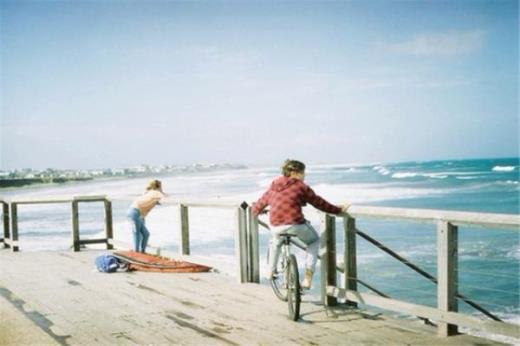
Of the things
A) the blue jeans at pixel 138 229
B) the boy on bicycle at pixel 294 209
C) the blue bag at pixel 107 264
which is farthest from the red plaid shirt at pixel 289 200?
the blue jeans at pixel 138 229

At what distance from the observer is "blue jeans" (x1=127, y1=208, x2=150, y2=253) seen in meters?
8.76

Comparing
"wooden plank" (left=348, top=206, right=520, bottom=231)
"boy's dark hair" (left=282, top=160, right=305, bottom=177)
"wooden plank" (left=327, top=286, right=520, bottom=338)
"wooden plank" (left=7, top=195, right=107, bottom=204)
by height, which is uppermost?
"boy's dark hair" (left=282, top=160, right=305, bottom=177)

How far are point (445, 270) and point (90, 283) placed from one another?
4.77 m

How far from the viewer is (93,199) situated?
10109 mm

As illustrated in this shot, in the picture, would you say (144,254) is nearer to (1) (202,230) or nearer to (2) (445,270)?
(2) (445,270)

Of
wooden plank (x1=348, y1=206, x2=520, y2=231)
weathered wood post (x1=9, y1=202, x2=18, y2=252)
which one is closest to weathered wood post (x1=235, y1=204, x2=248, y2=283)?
wooden plank (x1=348, y1=206, x2=520, y2=231)

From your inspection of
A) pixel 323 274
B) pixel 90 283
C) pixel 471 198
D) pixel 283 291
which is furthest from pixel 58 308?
pixel 471 198

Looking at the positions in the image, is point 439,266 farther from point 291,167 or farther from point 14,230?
point 14,230

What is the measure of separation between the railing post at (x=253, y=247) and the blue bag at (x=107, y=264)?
227cm

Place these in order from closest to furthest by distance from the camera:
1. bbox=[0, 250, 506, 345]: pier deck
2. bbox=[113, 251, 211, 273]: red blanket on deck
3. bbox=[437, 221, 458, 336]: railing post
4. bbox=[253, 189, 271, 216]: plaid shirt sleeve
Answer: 1. bbox=[437, 221, 458, 336]: railing post
2. bbox=[0, 250, 506, 345]: pier deck
3. bbox=[253, 189, 271, 216]: plaid shirt sleeve
4. bbox=[113, 251, 211, 273]: red blanket on deck

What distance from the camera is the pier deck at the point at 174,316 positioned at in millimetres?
4438

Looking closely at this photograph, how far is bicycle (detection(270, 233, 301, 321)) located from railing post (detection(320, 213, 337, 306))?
0.33 metres

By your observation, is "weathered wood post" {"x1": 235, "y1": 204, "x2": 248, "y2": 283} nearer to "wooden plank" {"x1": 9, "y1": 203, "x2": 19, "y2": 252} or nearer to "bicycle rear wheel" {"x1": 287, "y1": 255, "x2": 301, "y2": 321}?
"bicycle rear wheel" {"x1": 287, "y1": 255, "x2": 301, "y2": 321}

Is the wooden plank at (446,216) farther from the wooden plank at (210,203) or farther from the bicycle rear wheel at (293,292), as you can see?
the wooden plank at (210,203)
